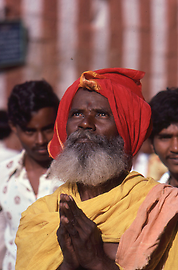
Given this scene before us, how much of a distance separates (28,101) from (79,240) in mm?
1918

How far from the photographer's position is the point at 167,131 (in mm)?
2930

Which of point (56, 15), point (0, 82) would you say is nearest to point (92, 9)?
point (56, 15)

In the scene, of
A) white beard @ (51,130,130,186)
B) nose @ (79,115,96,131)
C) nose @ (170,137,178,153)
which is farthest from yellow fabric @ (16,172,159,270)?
nose @ (170,137,178,153)

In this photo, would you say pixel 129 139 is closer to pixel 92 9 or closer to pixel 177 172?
pixel 177 172

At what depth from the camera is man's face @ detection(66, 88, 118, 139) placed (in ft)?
6.92

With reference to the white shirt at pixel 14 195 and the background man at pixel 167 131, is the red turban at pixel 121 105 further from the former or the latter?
the white shirt at pixel 14 195

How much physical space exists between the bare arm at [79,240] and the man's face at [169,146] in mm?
1290

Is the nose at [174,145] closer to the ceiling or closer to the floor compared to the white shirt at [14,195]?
closer to the ceiling

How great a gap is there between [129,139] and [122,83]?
39 centimetres

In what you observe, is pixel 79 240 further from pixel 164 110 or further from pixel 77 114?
pixel 164 110

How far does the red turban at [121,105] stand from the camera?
2164 millimetres

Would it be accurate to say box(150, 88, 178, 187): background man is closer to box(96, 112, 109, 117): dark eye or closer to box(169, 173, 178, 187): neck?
box(169, 173, 178, 187): neck

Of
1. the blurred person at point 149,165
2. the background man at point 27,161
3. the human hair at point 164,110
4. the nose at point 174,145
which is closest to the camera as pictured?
the nose at point 174,145

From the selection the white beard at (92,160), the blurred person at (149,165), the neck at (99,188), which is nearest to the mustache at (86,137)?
the white beard at (92,160)
